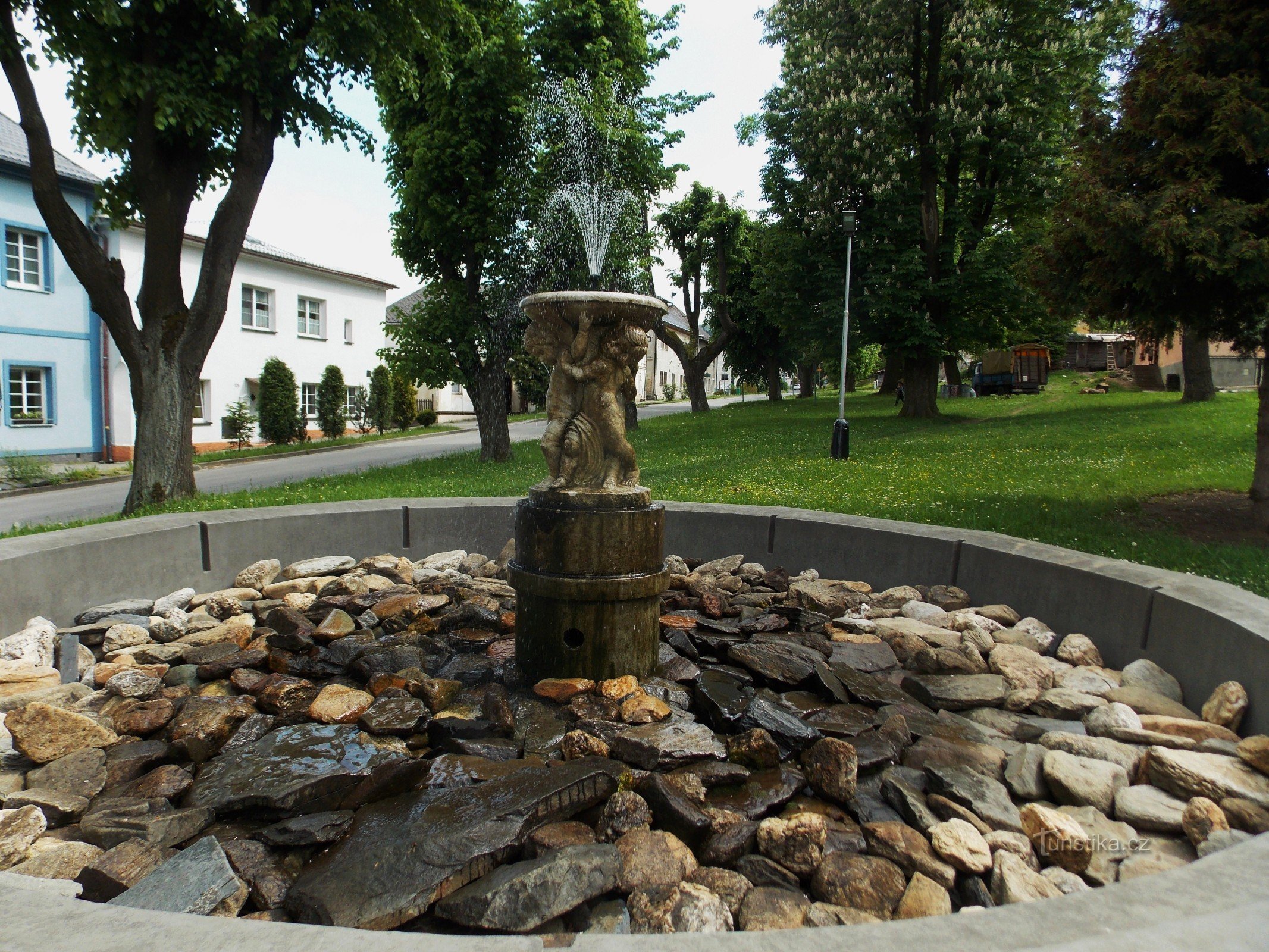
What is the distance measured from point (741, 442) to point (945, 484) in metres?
8.86

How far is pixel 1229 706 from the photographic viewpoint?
12.4 ft

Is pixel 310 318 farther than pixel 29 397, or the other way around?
pixel 310 318

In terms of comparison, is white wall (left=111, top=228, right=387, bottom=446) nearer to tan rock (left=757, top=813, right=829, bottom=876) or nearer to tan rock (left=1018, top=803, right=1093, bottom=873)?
tan rock (left=757, top=813, right=829, bottom=876)

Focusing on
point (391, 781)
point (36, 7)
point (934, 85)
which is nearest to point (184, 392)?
point (36, 7)

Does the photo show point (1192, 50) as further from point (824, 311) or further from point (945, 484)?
point (824, 311)

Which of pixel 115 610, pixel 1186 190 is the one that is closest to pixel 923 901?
pixel 115 610

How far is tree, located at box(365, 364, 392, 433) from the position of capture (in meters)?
32.4

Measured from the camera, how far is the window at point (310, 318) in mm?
30625

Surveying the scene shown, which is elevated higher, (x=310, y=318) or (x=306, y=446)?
(x=310, y=318)

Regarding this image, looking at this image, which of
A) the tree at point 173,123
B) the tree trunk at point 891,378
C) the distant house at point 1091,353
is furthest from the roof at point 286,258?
the distant house at point 1091,353

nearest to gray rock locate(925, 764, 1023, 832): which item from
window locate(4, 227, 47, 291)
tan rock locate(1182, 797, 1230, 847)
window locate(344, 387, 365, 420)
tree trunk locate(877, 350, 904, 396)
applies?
tan rock locate(1182, 797, 1230, 847)

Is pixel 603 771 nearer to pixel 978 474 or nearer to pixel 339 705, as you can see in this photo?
pixel 339 705

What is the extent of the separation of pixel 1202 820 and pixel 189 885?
3.58 m

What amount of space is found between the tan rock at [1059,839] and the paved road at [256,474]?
42.2 feet
